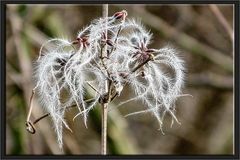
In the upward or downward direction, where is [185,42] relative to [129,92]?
upward

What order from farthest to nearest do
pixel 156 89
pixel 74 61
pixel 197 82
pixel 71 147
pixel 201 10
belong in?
pixel 201 10 → pixel 197 82 → pixel 71 147 → pixel 156 89 → pixel 74 61

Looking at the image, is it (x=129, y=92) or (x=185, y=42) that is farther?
(x=129, y=92)

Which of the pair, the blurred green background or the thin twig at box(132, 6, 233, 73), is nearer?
the blurred green background

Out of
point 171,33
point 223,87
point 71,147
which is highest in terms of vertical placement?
point 171,33

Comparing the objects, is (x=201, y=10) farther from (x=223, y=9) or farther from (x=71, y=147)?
(x=71, y=147)

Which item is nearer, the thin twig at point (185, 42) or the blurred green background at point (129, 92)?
the blurred green background at point (129, 92)

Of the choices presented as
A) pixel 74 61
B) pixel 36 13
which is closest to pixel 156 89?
pixel 74 61

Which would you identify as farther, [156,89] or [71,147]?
[71,147]

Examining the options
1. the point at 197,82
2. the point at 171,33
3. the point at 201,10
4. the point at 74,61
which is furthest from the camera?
the point at 201,10
